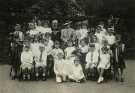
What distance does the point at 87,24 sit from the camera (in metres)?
4.58

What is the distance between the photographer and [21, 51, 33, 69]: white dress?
14.6ft

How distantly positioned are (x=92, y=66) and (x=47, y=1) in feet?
3.32

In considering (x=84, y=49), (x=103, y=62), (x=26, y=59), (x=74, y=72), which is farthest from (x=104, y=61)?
(x=26, y=59)

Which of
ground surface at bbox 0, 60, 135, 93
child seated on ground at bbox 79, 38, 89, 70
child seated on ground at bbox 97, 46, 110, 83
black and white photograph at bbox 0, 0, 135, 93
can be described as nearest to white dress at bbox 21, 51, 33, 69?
black and white photograph at bbox 0, 0, 135, 93

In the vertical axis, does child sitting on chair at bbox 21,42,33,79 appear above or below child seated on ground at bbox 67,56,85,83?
above

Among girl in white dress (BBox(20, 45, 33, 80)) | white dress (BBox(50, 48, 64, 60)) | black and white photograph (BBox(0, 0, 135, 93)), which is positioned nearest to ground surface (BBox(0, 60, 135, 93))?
black and white photograph (BBox(0, 0, 135, 93))

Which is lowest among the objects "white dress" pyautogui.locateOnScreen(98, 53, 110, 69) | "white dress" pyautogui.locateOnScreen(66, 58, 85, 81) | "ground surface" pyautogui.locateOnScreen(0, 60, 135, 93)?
"ground surface" pyautogui.locateOnScreen(0, 60, 135, 93)

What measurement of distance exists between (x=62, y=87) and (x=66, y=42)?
0.60m

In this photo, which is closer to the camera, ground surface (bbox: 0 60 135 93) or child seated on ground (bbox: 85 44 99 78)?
ground surface (bbox: 0 60 135 93)

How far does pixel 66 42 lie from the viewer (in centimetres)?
454

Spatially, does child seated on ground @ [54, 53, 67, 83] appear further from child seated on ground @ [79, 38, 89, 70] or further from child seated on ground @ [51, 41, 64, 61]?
child seated on ground @ [79, 38, 89, 70]

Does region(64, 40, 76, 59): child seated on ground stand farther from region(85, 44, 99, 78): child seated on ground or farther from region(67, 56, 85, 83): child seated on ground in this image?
region(85, 44, 99, 78): child seated on ground

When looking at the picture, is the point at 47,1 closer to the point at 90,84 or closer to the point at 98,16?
the point at 98,16

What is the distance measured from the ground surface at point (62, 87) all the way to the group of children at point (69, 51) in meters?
0.09
